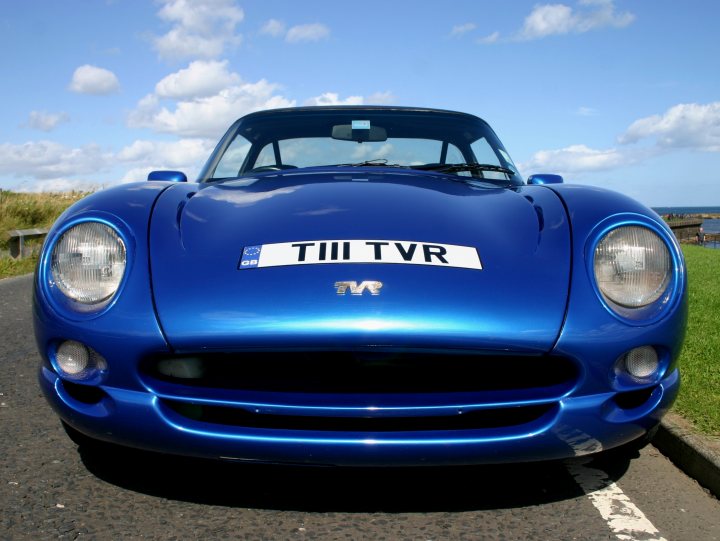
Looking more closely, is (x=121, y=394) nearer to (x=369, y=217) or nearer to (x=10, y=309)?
(x=369, y=217)

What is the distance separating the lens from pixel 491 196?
2861 millimetres

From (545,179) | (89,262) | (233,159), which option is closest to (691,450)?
(545,179)

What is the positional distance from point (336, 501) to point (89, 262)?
1.03 meters

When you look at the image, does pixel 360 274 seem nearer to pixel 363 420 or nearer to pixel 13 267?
pixel 363 420

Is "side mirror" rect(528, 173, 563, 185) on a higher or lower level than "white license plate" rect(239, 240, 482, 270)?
higher

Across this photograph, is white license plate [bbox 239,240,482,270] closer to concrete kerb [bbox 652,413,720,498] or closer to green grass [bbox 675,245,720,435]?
concrete kerb [bbox 652,413,720,498]

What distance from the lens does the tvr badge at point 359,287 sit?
82.8 inches

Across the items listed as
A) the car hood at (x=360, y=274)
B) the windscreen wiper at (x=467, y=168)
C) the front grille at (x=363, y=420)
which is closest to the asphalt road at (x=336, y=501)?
the front grille at (x=363, y=420)

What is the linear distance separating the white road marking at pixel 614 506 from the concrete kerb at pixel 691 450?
1.09 feet

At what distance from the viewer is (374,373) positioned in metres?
2.09

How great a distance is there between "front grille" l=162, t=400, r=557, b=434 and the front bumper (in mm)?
22

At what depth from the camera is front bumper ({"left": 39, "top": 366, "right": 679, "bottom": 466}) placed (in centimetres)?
200

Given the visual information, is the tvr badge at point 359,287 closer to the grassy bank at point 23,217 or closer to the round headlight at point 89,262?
the round headlight at point 89,262

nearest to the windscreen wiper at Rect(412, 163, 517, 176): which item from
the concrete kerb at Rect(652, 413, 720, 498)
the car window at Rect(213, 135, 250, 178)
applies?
the car window at Rect(213, 135, 250, 178)
